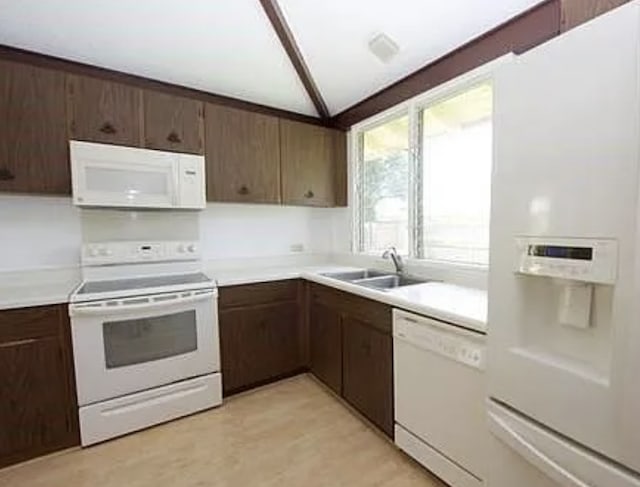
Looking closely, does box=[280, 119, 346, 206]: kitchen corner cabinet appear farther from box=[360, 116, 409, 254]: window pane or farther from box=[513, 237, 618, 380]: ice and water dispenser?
box=[513, 237, 618, 380]: ice and water dispenser

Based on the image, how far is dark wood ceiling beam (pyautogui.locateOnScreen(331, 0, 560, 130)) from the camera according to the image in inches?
64.6

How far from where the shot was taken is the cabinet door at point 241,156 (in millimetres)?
2578

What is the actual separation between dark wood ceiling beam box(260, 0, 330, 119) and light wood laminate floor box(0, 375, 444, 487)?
2545 mm

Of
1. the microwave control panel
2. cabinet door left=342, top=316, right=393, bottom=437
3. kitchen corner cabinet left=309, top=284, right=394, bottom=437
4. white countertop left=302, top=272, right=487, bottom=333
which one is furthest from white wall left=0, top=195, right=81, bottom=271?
cabinet door left=342, top=316, right=393, bottom=437

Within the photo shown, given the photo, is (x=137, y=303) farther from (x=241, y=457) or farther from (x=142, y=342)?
(x=241, y=457)

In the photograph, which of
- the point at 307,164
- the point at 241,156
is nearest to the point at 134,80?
the point at 241,156

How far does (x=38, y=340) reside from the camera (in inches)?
72.0

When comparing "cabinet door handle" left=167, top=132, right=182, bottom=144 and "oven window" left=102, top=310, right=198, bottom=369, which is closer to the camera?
"oven window" left=102, top=310, right=198, bottom=369

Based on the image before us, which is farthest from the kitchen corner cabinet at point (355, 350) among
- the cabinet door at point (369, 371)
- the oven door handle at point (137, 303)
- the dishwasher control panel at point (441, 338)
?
the oven door handle at point (137, 303)

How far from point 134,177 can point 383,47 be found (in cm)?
184

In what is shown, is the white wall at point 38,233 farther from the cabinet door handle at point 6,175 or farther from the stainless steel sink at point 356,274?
the stainless steel sink at point 356,274

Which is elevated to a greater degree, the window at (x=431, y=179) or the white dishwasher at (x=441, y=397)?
the window at (x=431, y=179)

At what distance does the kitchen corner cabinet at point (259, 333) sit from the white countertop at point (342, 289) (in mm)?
109

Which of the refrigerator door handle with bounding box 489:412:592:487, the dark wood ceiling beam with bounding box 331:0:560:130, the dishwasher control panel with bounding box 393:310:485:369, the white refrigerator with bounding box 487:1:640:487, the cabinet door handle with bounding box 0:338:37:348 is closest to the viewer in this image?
the white refrigerator with bounding box 487:1:640:487
